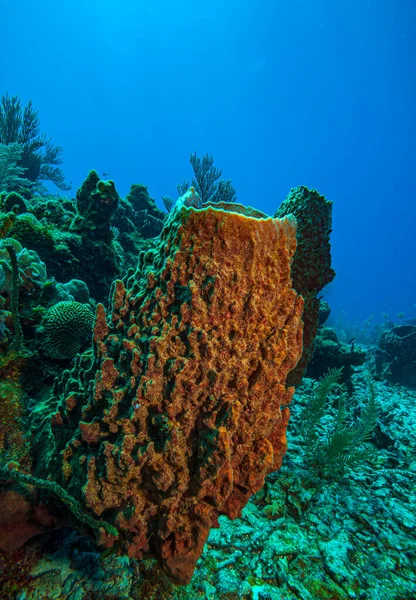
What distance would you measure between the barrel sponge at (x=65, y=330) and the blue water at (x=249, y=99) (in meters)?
131

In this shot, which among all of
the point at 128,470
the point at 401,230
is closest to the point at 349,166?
the point at 401,230

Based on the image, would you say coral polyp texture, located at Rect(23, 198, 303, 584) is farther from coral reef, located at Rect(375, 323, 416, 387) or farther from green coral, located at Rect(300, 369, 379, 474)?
coral reef, located at Rect(375, 323, 416, 387)

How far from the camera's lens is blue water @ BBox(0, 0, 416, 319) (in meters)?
136

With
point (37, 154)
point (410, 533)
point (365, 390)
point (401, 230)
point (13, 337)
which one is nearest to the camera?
point (410, 533)

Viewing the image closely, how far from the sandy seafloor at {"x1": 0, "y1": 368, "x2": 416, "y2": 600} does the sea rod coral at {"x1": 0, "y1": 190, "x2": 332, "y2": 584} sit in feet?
0.97

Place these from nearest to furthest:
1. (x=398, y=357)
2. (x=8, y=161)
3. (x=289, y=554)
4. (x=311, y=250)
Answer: (x=289, y=554) < (x=311, y=250) < (x=8, y=161) < (x=398, y=357)

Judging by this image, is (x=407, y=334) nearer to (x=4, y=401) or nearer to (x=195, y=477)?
(x=195, y=477)

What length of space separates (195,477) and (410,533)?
2476 mm

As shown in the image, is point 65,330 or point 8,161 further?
point 8,161

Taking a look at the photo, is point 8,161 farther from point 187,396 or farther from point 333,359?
point 333,359

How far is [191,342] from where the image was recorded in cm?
173

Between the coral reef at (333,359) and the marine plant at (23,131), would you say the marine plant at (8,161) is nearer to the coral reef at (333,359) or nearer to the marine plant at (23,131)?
the marine plant at (23,131)

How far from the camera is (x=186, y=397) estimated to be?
5.73ft

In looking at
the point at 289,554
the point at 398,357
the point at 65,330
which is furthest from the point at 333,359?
the point at 65,330
